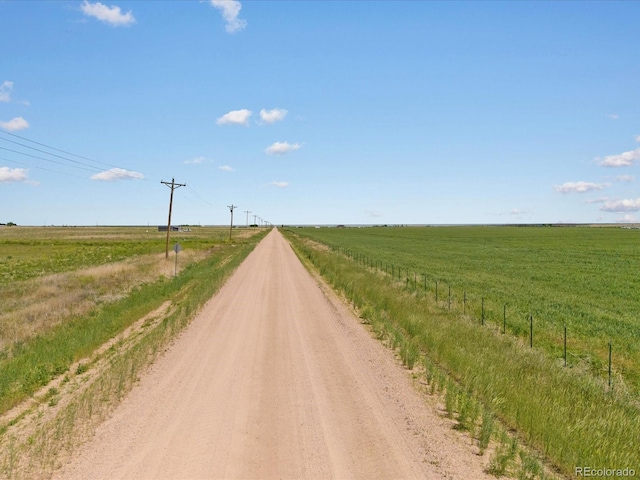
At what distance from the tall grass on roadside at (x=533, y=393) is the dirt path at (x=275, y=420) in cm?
142

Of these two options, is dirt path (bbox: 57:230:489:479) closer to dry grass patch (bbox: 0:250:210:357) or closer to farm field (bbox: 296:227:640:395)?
dry grass patch (bbox: 0:250:210:357)

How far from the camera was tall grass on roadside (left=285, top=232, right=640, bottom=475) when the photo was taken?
729 cm

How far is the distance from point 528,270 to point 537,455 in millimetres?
35173

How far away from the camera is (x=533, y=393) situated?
9508 millimetres

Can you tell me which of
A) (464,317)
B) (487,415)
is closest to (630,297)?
(464,317)

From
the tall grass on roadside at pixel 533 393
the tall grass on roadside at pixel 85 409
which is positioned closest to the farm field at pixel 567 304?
the tall grass on roadside at pixel 533 393

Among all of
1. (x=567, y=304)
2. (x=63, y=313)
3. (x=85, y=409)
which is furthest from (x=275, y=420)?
(x=567, y=304)

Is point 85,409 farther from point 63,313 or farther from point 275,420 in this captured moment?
point 63,313

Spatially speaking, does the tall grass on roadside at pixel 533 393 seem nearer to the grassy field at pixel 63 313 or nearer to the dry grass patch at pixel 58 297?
the grassy field at pixel 63 313

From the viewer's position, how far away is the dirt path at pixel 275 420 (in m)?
6.74

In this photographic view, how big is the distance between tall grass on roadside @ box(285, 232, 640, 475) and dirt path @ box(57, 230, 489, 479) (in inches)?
55.9

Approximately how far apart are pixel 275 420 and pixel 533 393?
591 cm

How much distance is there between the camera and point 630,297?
2433cm

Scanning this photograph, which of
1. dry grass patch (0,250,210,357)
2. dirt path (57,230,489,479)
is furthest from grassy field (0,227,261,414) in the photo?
dirt path (57,230,489,479)
